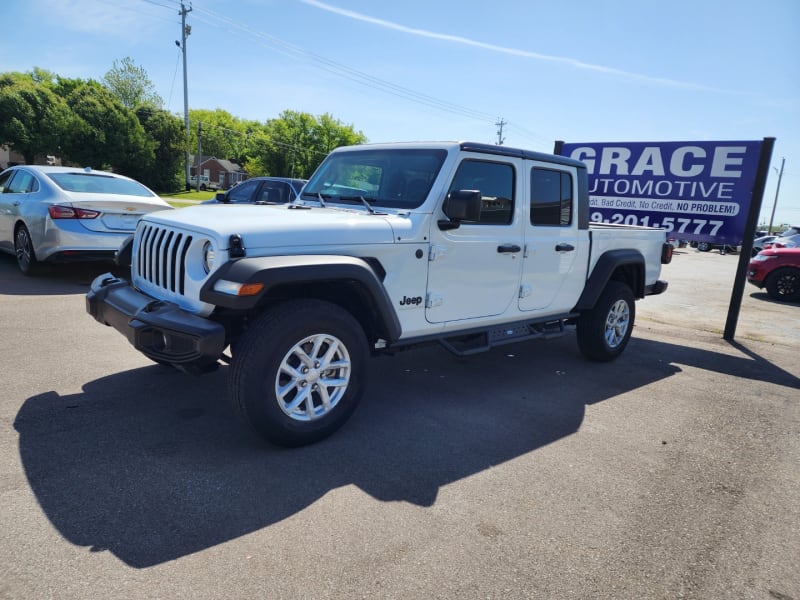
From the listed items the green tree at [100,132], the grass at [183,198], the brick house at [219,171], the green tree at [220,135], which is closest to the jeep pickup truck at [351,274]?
the grass at [183,198]

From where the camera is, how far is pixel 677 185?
7.88 meters

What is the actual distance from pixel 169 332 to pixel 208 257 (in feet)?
1.60

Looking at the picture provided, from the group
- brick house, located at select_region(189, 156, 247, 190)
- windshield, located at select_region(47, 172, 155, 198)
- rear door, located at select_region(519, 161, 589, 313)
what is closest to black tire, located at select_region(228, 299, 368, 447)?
rear door, located at select_region(519, 161, 589, 313)

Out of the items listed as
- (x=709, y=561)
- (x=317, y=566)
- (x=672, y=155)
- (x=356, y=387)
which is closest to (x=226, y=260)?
(x=356, y=387)

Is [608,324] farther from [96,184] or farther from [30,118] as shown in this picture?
[30,118]

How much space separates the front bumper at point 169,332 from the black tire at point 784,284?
1335cm

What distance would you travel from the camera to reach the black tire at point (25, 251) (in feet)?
25.0

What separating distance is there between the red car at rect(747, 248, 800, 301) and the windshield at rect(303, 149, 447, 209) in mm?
11140

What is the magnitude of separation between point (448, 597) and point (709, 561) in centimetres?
135

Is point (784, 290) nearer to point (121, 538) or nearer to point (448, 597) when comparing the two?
point (448, 597)

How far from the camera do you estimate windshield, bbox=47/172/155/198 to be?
24.8 feet

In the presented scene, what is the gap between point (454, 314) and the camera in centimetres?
411

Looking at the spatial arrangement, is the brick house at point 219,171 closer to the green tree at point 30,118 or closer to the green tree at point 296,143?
→ the green tree at point 296,143

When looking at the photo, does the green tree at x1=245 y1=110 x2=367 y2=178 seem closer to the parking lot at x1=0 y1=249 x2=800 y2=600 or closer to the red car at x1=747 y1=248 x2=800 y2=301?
the red car at x1=747 y1=248 x2=800 y2=301
